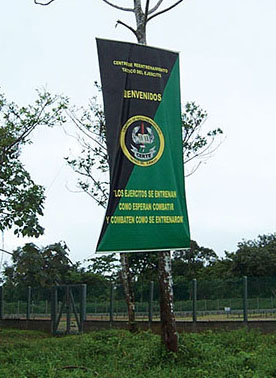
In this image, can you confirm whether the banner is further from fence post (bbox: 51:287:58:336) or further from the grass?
fence post (bbox: 51:287:58:336)

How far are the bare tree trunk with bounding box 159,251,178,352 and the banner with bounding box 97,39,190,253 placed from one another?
1.61ft

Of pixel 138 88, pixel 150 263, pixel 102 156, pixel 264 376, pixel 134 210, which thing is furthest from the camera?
pixel 150 263

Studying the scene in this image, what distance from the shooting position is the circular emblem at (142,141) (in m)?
8.65

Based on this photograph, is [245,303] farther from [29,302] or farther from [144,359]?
[29,302]

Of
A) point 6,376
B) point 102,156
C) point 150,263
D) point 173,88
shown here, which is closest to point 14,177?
point 102,156

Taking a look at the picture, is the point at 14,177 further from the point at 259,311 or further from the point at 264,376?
the point at 264,376

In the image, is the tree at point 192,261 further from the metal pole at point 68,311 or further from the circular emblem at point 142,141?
the circular emblem at point 142,141

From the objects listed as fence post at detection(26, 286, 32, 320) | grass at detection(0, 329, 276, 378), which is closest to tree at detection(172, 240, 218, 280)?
fence post at detection(26, 286, 32, 320)

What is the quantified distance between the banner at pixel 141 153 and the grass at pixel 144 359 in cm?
162

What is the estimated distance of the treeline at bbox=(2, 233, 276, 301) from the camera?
15078 mm

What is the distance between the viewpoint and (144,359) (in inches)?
352

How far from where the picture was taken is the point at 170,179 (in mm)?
8945

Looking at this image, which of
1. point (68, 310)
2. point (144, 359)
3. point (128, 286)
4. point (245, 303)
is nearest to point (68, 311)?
point (68, 310)

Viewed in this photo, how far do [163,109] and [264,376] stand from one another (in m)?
4.04
